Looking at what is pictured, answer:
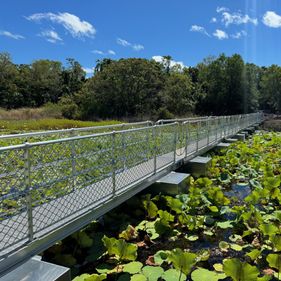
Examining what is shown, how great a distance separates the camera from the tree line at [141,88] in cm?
2544

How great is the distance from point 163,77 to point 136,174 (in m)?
23.5

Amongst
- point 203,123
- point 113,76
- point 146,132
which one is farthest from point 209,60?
point 146,132

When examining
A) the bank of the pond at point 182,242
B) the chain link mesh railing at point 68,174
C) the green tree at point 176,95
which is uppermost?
the green tree at point 176,95

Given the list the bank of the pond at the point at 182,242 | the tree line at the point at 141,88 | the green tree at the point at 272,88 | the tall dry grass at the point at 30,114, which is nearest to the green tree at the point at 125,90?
the tree line at the point at 141,88

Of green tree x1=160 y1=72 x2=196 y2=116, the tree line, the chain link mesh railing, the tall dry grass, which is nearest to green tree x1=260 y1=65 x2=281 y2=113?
the tree line

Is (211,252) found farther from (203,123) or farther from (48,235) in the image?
Result: (203,123)

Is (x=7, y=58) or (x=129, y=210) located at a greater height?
(x=7, y=58)

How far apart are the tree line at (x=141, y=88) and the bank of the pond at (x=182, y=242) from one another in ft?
68.8

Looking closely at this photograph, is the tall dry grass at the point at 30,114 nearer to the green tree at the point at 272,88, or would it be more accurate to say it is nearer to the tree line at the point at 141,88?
the tree line at the point at 141,88

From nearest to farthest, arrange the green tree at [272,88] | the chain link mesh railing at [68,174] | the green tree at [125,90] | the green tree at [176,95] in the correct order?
the chain link mesh railing at [68,174], the green tree at [125,90], the green tree at [176,95], the green tree at [272,88]

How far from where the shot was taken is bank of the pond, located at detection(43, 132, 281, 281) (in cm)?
254

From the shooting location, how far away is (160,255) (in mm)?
2939

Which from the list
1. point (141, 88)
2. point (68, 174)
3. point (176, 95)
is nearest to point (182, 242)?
point (68, 174)

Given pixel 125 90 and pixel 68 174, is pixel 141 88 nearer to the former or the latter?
pixel 125 90
